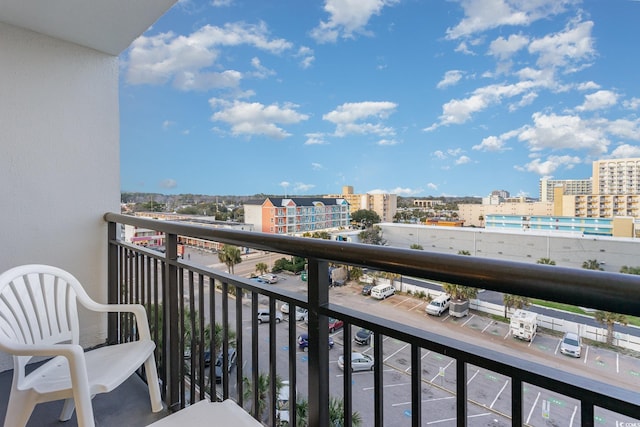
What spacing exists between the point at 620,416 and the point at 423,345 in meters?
0.32

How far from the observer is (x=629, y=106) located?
75.6 inches

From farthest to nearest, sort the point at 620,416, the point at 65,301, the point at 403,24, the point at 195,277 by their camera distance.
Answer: the point at 403,24
the point at 65,301
the point at 195,277
the point at 620,416

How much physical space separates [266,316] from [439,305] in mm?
621

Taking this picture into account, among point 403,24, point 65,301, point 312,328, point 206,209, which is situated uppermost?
point 403,24

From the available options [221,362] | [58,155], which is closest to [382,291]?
[221,362]

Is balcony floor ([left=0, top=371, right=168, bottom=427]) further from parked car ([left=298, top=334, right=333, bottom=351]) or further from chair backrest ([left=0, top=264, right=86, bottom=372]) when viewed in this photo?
parked car ([left=298, top=334, right=333, bottom=351])

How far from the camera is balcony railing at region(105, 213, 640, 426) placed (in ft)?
1.69

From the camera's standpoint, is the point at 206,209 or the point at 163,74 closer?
the point at 206,209

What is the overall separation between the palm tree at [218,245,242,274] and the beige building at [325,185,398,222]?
819 millimetres

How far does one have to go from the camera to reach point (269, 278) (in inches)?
47.7

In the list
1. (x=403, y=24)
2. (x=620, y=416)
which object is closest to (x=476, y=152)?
(x=403, y=24)

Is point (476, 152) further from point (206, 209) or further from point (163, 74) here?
point (163, 74)

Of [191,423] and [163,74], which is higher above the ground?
[163,74]

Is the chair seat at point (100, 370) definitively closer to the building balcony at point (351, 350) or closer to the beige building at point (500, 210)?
the building balcony at point (351, 350)
